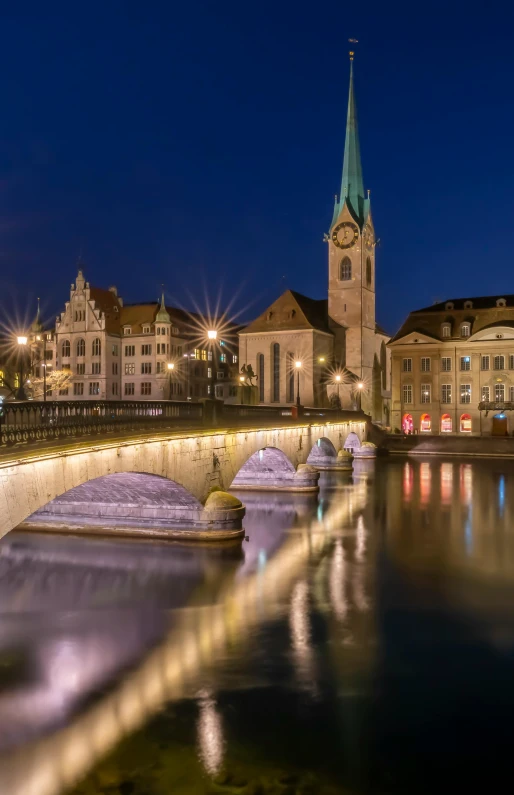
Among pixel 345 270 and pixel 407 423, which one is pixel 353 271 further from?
pixel 407 423

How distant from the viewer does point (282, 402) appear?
2788 inches

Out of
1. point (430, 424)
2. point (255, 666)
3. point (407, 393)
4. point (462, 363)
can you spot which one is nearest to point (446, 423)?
point (430, 424)

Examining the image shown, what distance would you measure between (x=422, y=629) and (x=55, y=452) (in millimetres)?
9070

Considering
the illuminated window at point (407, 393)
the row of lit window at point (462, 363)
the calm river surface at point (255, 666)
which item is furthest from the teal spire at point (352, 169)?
the calm river surface at point (255, 666)

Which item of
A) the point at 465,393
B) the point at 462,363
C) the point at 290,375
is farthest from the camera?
the point at 462,363

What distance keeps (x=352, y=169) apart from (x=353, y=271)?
38.7 feet

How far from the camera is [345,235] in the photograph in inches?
3012

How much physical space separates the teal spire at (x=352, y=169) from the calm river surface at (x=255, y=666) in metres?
58.2

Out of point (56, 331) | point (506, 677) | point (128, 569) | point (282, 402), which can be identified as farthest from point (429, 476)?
point (56, 331)

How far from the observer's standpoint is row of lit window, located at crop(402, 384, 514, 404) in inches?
2719

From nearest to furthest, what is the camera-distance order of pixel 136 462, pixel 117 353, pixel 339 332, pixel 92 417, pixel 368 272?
pixel 92 417 < pixel 136 462 < pixel 339 332 < pixel 117 353 < pixel 368 272

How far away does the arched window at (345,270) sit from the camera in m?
76.4

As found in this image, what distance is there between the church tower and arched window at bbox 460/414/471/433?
9451 millimetres

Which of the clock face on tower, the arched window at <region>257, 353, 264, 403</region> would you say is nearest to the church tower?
the clock face on tower
